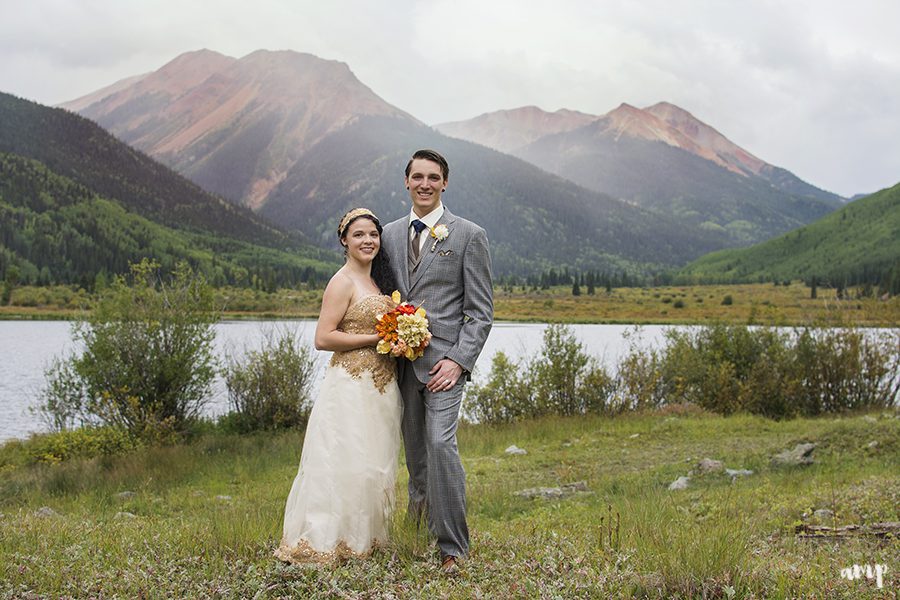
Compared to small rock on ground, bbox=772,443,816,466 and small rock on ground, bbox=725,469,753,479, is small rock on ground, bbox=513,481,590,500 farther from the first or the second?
small rock on ground, bbox=772,443,816,466

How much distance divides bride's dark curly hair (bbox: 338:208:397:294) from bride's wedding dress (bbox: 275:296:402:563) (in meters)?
0.28

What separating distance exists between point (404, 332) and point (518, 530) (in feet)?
8.71

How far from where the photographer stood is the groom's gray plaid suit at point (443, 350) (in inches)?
195

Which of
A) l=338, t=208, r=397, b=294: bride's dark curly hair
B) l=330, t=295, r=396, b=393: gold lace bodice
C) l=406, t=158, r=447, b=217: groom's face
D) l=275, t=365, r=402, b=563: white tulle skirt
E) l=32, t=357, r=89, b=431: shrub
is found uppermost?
l=406, t=158, r=447, b=217: groom's face

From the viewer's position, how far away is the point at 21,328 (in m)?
52.9

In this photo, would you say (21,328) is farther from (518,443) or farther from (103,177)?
(103,177)

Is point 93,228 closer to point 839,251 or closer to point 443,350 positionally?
point 443,350

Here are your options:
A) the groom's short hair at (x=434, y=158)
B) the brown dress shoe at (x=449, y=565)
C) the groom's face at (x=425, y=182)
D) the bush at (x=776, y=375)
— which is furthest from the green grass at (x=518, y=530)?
the bush at (x=776, y=375)

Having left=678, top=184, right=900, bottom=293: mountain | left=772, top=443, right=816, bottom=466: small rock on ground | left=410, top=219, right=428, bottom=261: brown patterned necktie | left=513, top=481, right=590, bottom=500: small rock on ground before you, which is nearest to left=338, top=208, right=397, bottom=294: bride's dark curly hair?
left=410, top=219, right=428, bottom=261: brown patterned necktie

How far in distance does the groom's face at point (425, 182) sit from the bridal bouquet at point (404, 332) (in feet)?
2.63

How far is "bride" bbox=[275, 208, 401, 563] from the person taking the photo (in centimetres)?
492

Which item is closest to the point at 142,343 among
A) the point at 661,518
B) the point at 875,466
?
the point at 661,518

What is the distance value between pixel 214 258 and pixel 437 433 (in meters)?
161

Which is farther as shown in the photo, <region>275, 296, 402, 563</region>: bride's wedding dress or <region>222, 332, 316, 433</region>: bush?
<region>222, 332, 316, 433</region>: bush
